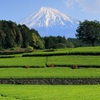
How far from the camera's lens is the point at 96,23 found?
101 m

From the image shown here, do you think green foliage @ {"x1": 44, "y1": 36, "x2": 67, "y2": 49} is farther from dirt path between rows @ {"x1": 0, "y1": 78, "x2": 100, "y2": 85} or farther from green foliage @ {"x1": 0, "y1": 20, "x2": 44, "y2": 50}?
dirt path between rows @ {"x1": 0, "y1": 78, "x2": 100, "y2": 85}

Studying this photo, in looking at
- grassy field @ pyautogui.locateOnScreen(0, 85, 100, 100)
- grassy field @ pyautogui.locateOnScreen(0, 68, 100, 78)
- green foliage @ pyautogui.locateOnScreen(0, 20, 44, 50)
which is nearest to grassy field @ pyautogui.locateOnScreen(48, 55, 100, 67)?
grassy field @ pyautogui.locateOnScreen(0, 68, 100, 78)

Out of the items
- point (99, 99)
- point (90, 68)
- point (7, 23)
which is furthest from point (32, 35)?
point (99, 99)

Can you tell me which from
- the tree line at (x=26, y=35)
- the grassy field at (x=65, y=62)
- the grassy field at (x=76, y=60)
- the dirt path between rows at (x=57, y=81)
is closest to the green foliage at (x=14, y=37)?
the tree line at (x=26, y=35)

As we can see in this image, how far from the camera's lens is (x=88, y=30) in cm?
9562

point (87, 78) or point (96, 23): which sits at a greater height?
point (96, 23)

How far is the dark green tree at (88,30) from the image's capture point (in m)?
96.6

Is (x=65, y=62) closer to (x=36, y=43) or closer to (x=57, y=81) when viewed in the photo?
(x=57, y=81)

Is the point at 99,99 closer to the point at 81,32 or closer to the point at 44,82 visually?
the point at 44,82

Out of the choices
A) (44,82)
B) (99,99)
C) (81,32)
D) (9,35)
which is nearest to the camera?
(99,99)

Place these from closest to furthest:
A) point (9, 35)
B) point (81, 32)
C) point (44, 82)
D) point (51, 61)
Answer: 1. point (44, 82)
2. point (51, 61)
3. point (81, 32)
4. point (9, 35)

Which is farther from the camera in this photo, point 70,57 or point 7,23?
point 7,23

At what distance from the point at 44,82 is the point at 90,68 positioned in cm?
820

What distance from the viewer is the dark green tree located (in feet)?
317
